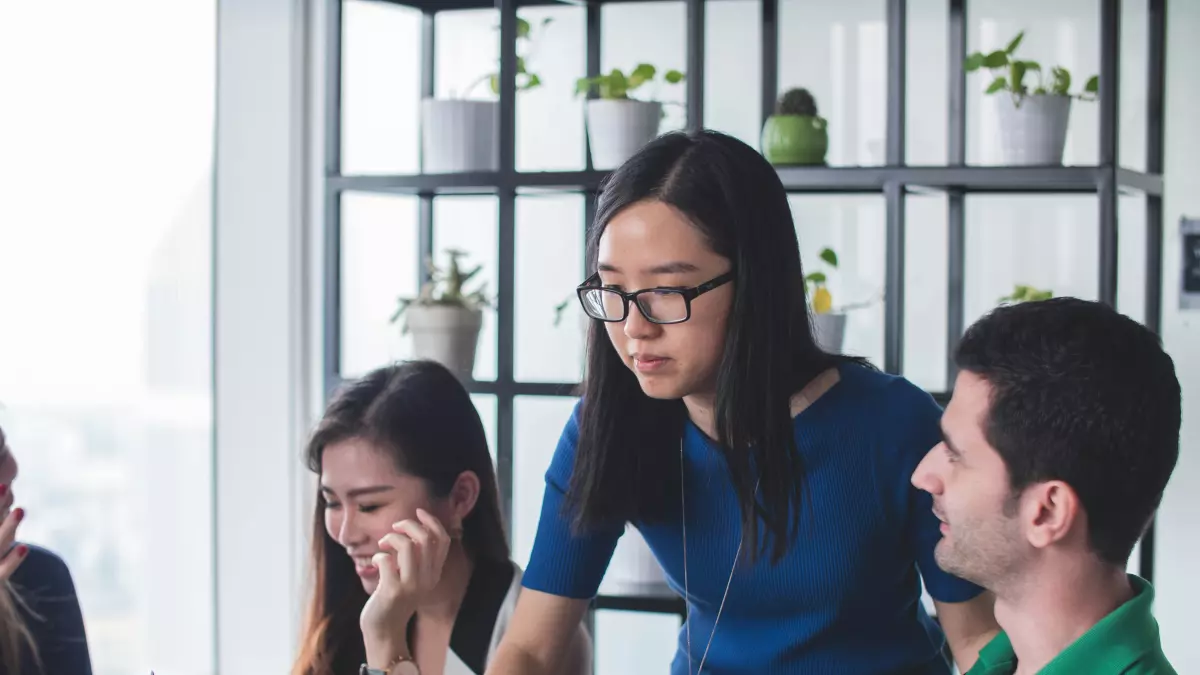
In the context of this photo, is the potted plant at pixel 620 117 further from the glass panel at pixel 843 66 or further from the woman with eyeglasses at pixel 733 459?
the woman with eyeglasses at pixel 733 459

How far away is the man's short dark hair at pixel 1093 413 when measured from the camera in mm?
1181

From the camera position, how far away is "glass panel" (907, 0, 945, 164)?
9.00ft

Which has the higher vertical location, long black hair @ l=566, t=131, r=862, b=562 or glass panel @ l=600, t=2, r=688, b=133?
glass panel @ l=600, t=2, r=688, b=133

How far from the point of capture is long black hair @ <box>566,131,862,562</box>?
1.42 meters

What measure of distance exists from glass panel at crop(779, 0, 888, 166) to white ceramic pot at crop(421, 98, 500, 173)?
2.13 ft

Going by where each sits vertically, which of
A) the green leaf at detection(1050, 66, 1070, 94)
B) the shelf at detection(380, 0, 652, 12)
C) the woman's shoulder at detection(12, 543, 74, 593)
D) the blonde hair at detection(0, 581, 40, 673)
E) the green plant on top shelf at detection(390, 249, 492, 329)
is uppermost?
the shelf at detection(380, 0, 652, 12)

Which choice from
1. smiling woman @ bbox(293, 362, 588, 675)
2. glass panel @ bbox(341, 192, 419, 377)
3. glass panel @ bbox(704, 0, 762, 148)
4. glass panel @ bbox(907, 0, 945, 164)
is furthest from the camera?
glass panel @ bbox(341, 192, 419, 377)

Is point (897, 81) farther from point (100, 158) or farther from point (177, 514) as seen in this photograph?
point (177, 514)

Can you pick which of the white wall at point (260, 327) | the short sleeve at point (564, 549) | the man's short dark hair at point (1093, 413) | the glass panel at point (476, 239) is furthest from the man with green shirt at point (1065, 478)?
the white wall at point (260, 327)

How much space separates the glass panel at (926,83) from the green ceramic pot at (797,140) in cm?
38

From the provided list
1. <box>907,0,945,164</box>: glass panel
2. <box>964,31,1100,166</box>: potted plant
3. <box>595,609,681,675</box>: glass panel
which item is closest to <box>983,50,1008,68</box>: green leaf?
<box>964,31,1100,166</box>: potted plant

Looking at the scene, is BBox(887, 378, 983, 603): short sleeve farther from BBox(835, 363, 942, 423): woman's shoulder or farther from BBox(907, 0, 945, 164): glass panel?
BBox(907, 0, 945, 164): glass panel

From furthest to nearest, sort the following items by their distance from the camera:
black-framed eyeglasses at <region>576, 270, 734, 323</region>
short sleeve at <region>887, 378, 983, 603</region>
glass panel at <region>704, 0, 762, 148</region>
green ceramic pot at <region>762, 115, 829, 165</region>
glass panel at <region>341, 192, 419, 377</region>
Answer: glass panel at <region>341, 192, 419, 377</region> → glass panel at <region>704, 0, 762, 148</region> → green ceramic pot at <region>762, 115, 829, 165</region> → short sleeve at <region>887, 378, 983, 603</region> → black-framed eyeglasses at <region>576, 270, 734, 323</region>

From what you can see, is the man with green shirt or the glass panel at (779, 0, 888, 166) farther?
the glass panel at (779, 0, 888, 166)
